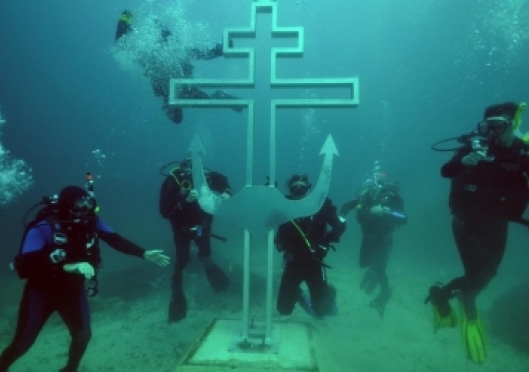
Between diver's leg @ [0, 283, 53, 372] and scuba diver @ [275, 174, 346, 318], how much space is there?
316 cm

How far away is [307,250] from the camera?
541cm

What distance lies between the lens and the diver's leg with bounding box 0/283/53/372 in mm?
4156

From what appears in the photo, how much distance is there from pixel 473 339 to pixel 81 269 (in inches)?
194

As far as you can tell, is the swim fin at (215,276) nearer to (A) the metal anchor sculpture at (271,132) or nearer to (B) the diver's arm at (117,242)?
(B) the diver's arm at (117,242)

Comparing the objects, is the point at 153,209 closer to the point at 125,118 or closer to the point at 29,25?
the point at 29,25

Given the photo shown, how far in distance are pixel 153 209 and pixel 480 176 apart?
61.4m

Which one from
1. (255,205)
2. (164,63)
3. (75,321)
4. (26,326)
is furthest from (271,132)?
(164,63)

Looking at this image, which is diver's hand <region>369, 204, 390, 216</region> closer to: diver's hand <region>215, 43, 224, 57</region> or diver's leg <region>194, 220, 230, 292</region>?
diver's leg <region>194, 220, 230, 292</region>

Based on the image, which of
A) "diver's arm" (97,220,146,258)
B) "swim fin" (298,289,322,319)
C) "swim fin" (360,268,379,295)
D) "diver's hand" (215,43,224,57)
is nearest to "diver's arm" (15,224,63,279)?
"diver's arm" (97,220,146,258)

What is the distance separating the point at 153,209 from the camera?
202 ft

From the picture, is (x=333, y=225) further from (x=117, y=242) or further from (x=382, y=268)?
(x=382, y=268)

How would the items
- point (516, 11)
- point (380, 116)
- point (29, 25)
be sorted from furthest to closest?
1. point (380, 116)
2. point (29, 25)
3. point (516, 11)

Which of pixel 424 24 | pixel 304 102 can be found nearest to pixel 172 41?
pixel 304 102

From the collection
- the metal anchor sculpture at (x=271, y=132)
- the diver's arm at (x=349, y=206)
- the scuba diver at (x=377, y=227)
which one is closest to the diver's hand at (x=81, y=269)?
the metal anchor sculpture at (x=271, y=132)
